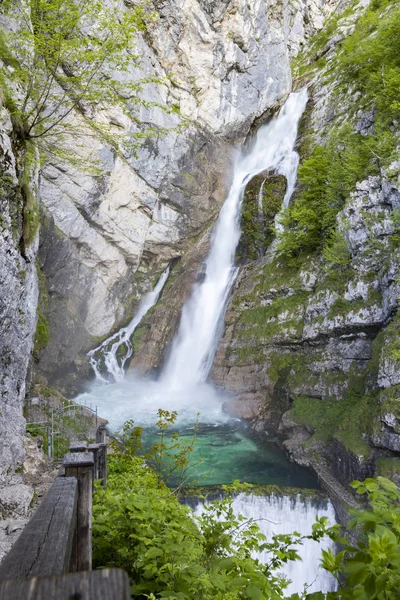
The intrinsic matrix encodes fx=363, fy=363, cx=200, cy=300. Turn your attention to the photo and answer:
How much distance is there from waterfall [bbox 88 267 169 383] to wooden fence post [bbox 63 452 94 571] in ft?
63.9

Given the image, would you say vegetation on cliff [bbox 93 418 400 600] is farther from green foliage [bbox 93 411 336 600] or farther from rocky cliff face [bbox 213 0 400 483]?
rocky cliff face [bbox 213 0 400 483]

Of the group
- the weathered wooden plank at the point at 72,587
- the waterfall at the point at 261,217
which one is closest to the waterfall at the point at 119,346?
the waterfall at the point at 261,217

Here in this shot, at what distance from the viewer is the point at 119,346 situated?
72.8 ft

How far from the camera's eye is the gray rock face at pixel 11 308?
671 centimetres

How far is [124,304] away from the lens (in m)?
23.4

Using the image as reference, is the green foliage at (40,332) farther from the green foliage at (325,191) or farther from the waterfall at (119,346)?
the green foliage at (325,191)

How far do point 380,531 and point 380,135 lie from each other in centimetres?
1727

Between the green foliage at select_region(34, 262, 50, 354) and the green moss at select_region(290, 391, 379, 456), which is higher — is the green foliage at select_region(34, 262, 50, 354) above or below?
above

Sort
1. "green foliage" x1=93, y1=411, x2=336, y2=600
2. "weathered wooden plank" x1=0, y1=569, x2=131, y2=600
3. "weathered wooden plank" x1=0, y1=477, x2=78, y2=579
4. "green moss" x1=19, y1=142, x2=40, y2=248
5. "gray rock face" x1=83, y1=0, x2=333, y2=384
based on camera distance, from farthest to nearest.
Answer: "gray rock face" x1=83, y1=0, x2=333, y2=384, "green moss" x1=19, y1=142, x2=40, y2=248, "green foliage" x1=93, y1=411, x2=336, y2=600, "weathered wooden plank" x1=0, y1=477, x2=78, y2=579, "weathered wooden plank" x1=0, y1=569, x2=131, y2=600

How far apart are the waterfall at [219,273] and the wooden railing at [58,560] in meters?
17.5

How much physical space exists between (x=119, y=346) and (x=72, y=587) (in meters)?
22.2

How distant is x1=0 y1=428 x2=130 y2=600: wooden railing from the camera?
1.93ft

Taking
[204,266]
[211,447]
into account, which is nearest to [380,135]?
[204,266]

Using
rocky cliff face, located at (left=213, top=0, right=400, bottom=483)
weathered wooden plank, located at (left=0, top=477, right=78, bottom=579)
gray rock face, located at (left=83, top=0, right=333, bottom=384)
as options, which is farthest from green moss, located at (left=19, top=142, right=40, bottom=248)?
gray rock face, located at (left=83, top=0, right=333, bottom=384)
